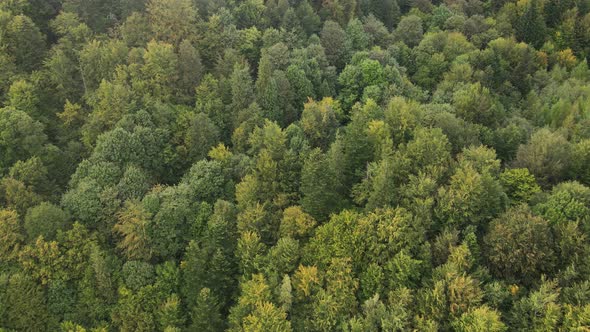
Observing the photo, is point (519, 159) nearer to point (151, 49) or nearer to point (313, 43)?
point (313, 43)

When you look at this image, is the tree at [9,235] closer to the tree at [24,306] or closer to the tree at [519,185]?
the tree at [24,306]

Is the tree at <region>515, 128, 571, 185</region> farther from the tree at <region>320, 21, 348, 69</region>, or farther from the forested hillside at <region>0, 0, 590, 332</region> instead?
the tree at <region>320, 21, 348, 69</region>

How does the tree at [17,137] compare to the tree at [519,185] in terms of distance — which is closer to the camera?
the tree at [519,185]

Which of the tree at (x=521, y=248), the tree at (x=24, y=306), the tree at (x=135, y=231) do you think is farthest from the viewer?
the tree at (x=135, y=231)

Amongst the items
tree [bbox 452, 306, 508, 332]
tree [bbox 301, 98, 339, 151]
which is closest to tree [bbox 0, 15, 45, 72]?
tree [bbox 301, 98, 339, 151]

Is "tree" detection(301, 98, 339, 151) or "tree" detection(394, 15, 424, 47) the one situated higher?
"tree" detection(394, 15, 424, 47)

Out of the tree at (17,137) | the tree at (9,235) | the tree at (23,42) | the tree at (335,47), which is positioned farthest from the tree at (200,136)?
the tree at (23,42)

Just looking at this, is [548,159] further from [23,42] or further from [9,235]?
[23,42]

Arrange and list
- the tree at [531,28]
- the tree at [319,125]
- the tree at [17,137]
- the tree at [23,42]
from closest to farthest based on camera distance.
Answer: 1. the tree at [17,137]
2. the tree at [319,125]
3. the tree at [23,42]
4. the tree at [531,28]
